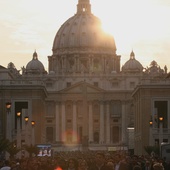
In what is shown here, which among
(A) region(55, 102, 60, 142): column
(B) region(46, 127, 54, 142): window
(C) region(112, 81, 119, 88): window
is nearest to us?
(A) region(55, 102, 60, 142): column

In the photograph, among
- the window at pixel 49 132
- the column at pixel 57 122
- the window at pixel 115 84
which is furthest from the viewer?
the window at pixel 115 84

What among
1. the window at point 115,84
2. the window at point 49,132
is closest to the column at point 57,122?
the window at point 49,132

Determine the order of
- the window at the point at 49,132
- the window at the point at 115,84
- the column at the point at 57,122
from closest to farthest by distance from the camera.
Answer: the column at the point at 57,122 → the window at the point at 49,132 → the window at the point at 115,84

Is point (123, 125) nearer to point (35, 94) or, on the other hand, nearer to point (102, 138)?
point (102, 138)

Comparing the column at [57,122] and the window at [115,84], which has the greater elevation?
the window at [115,84]

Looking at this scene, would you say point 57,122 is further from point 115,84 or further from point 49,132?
point 115,84

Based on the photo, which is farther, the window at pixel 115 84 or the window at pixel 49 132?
the window at pixel 115 84

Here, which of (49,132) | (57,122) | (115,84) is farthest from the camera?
(115,84)

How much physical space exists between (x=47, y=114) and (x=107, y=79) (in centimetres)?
1496

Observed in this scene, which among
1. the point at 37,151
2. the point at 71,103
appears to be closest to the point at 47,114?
the point at 71,103

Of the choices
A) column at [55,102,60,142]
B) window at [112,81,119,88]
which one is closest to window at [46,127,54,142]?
column at [55,102,60,142]

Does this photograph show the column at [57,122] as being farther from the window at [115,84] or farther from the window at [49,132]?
the window at [115,84]

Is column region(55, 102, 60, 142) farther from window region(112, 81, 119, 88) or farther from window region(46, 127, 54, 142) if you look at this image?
window region(112, 81, 119, 88)

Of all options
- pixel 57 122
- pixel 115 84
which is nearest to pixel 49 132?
pixel 57 122
